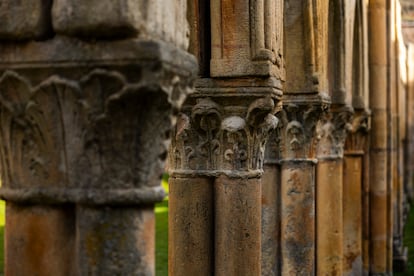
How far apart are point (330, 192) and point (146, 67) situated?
627 cm

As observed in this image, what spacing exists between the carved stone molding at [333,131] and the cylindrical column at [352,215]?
1.65 metres

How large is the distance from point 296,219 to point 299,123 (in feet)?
3.00

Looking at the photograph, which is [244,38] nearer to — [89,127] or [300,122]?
[300,122]

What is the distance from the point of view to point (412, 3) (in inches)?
902

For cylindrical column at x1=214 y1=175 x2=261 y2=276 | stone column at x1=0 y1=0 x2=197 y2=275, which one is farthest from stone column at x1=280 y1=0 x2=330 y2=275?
stone column at x1=0 y1=0 x2=197 y2=275

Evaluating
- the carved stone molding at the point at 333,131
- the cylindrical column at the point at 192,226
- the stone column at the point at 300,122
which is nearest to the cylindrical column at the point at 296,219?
the stone column at the point at 300,122

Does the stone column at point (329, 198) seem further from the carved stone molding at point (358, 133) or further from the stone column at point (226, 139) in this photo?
the stone column at point (226, 139)

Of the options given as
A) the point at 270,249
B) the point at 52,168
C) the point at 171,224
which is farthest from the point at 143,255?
the point at 270,249

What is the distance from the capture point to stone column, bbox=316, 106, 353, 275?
8500 millimetres

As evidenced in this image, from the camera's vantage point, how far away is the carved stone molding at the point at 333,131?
29.0 ft

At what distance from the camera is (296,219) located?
7391 millimetres

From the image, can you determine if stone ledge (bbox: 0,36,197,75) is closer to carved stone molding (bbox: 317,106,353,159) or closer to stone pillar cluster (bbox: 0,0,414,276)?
stone pillar cluster (bbox: 0,0,414,276)

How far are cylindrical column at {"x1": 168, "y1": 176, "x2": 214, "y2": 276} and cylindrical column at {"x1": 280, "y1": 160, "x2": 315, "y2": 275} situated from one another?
1.91 meters

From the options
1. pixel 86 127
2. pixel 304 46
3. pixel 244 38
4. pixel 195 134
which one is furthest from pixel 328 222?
pixel 86 127
